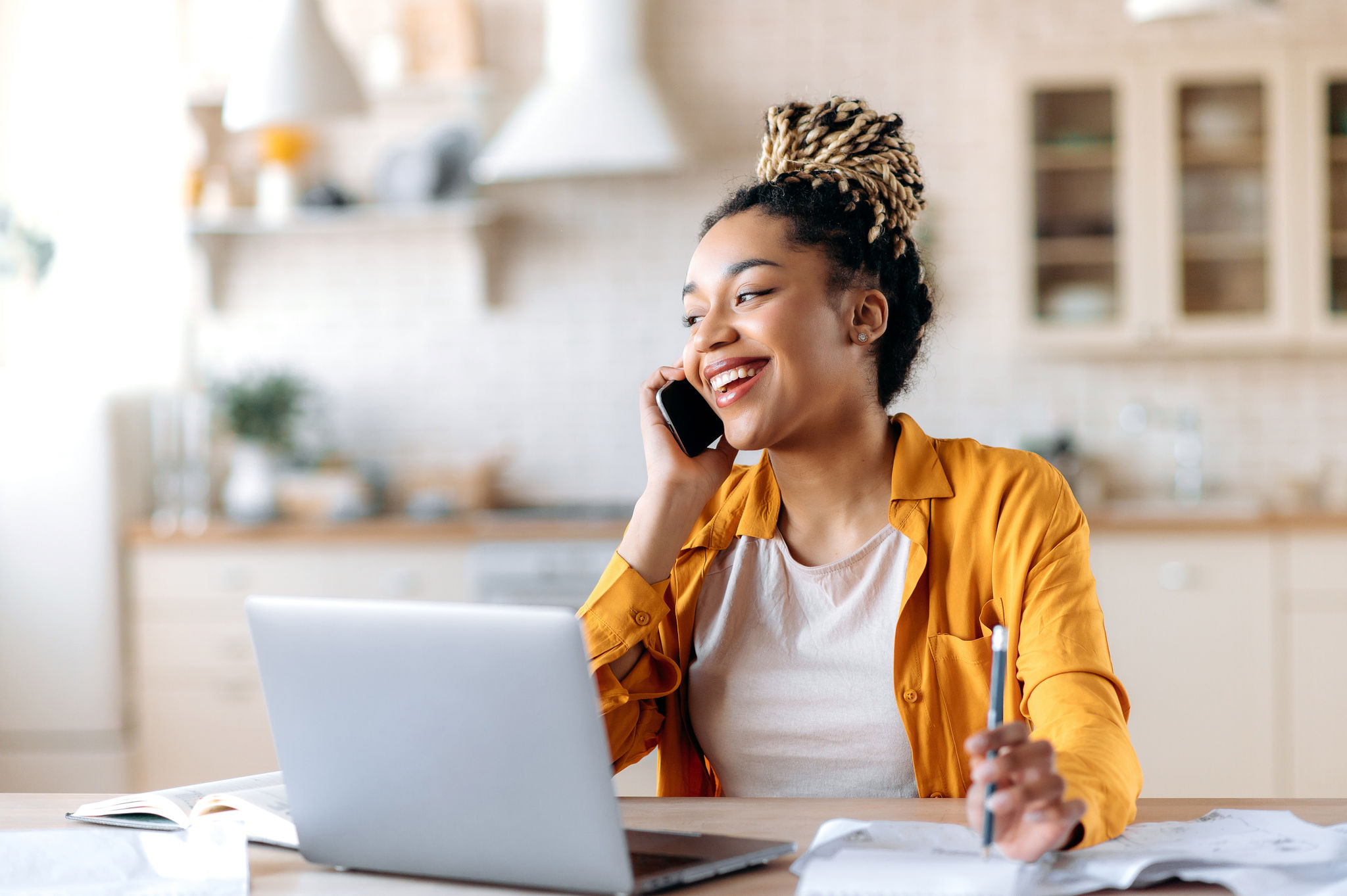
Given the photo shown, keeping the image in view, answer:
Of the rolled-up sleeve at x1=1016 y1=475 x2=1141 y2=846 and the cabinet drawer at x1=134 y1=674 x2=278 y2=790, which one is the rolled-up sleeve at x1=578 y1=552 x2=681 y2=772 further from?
the cabinet drawer at x1=134 y1=674 x2=278 y2=790

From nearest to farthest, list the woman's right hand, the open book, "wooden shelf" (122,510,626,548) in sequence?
1. the open book
2. the woman's right hand
3. "wooden shelf" (122,510,626,548)

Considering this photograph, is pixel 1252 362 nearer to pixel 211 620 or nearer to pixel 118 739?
pixel 211 620

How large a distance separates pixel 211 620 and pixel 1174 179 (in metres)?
3.11

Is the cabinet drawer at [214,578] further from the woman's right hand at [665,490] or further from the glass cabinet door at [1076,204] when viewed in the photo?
the woman's right hand at [665,490]

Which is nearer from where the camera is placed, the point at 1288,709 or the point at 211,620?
the point at 1288,709

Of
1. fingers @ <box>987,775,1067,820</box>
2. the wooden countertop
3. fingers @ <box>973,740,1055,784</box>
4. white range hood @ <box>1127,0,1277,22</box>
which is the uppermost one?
white range hood @ <box>1127,0,1277,22</box>

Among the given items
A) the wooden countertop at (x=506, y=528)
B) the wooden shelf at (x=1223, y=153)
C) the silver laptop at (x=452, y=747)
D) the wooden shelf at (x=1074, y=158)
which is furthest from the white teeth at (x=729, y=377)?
→ the wooden shelf at (x=1223, y=153)

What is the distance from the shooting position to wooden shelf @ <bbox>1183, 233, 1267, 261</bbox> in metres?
3.92

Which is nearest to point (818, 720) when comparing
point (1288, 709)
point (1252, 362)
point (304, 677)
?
point (304, 677)

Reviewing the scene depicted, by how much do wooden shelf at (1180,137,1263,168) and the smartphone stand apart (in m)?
2.85

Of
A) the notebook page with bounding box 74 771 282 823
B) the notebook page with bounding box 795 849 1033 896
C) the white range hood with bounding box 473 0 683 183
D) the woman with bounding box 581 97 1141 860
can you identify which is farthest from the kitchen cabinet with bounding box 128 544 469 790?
the notebook page with bounding box 795 849 1033 896

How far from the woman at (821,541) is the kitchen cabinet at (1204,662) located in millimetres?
2280

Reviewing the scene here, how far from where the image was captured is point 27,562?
12.8 ft

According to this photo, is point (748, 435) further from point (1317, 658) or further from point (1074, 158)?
point (1074, 158)
